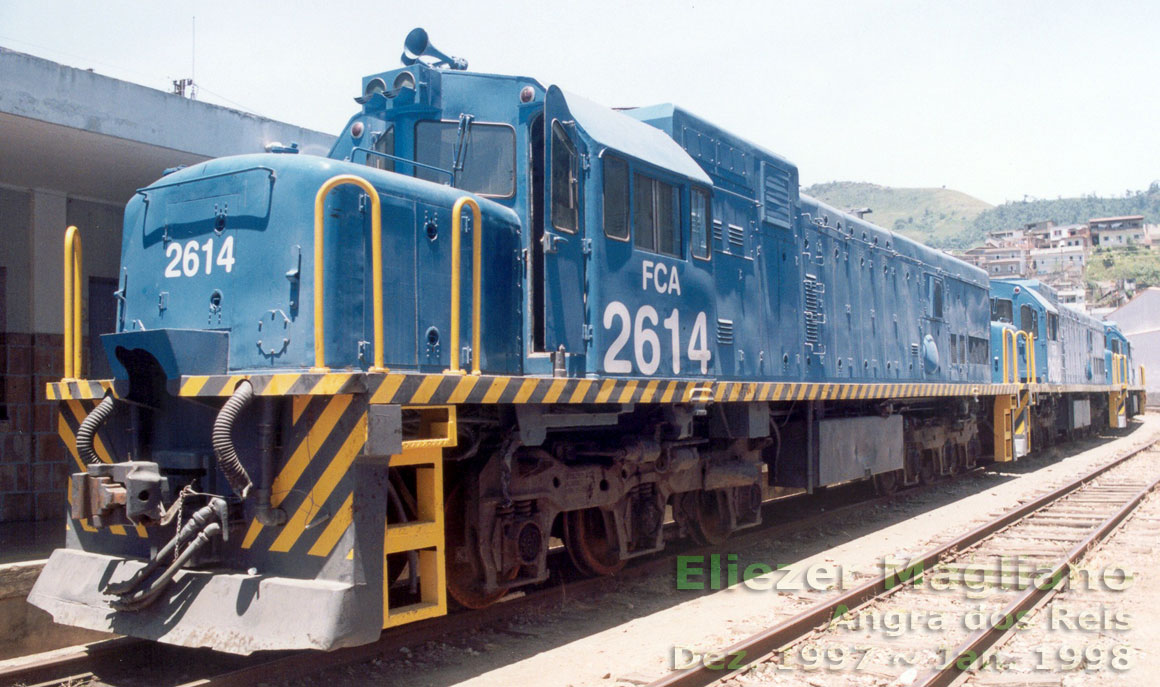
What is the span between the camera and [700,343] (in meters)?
7.54

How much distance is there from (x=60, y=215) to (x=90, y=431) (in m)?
5.41

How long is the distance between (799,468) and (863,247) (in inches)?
144

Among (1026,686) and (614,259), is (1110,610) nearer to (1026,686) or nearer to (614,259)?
(1026,686)

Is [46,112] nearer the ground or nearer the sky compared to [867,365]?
nearer the sky

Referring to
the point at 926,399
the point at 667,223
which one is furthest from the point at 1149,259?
the point at 667,223

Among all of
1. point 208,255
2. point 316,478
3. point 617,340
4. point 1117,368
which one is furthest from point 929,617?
point 1117,368

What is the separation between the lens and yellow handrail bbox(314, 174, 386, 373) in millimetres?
4625

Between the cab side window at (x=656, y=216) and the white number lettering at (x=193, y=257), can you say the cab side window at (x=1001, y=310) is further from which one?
the white number lettering at (x=193, y=257)

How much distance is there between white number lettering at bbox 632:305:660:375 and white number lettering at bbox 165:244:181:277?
3040 millimetres

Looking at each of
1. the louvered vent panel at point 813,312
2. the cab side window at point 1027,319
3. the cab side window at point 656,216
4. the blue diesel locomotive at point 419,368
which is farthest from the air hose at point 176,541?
the cab side window at point 1027,319

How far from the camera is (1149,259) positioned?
127812 millimetres

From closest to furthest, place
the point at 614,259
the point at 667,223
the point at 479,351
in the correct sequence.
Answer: the point at 479,351, the point at 614,259, the point at 667,223

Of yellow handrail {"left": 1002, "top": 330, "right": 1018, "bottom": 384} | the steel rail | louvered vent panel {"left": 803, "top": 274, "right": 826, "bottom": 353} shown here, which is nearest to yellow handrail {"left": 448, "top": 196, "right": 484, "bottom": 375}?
the steel rail

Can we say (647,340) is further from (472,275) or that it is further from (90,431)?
(90,431)
